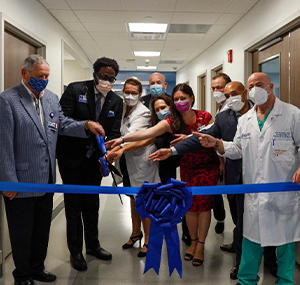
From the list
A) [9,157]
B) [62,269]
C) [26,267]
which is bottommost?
[62,269]

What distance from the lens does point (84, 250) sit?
2994mm

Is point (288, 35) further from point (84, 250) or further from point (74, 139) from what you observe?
point (84, 250)

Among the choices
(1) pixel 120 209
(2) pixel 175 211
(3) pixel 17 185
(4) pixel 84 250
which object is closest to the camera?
(2) pixel 175 211

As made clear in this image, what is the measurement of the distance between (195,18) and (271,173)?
3.60 metres

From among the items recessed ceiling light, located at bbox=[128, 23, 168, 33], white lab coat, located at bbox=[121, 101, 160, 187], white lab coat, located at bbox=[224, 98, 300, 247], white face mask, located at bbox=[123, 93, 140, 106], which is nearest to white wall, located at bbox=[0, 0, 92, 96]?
recessed ceiling light, located at bbox=[128, 23, 168, 33]

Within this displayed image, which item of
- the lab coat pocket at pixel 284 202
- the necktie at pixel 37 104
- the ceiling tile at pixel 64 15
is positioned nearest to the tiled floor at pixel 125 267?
the lab coat pocket at pixel 284 202

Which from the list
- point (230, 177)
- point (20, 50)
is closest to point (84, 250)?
point (230, 177)

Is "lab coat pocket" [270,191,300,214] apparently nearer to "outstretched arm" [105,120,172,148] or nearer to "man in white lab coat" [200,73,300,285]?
"man in white lab coat" [200,73,300,285]

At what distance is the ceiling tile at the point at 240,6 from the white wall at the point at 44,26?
250 centimetres

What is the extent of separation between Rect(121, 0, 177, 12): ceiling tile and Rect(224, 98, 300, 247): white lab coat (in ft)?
9.11

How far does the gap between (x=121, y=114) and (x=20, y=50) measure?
1.56 m

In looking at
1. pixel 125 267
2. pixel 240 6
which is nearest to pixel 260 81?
pixel 125 267

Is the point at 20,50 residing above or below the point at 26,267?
above

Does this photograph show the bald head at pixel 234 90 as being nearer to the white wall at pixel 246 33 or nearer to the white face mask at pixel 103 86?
the white face mask at pixel 103 86
